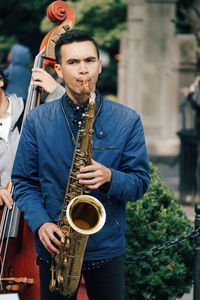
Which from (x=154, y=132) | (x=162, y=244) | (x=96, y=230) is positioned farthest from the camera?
(x=154, y=132)

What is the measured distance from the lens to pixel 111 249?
3.94 meters

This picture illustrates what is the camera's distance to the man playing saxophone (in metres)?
A: 3.94

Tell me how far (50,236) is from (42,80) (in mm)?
1459

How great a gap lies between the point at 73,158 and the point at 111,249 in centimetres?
46

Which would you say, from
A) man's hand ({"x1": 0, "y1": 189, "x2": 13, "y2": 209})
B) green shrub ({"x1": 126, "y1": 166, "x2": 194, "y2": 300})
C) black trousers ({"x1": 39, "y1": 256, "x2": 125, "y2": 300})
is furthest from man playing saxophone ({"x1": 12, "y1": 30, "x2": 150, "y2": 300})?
green shrub ({"x1": 126, "y1": 166, "x2": 194, "y2": 300})

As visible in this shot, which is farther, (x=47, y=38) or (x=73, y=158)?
(x=47, y=38)

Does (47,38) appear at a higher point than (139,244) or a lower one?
higher

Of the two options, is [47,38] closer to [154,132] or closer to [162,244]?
[162,244]

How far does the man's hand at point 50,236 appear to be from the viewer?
384 cm

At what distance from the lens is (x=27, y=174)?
13.3 ft

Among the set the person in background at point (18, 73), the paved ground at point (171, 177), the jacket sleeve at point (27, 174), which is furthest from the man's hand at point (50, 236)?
the paved ground at point (171, 177)

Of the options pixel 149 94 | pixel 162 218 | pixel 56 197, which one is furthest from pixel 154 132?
pixel 56 197

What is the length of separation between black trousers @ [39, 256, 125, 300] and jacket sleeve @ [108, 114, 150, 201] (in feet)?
1.06

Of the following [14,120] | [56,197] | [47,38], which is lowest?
[56,197]
